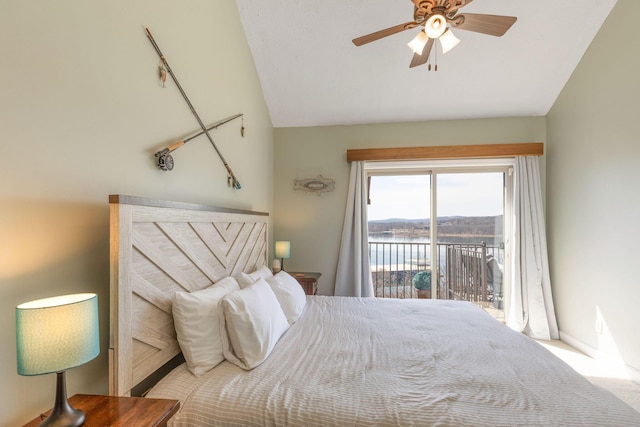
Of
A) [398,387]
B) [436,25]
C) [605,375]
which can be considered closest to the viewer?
[398,387]

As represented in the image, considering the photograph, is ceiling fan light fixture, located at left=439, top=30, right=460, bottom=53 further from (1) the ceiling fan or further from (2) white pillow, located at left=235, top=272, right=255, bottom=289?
(2) white pillow, located at left=235, top=272, right=255, bottom=289

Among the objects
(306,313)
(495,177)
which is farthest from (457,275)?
(306,313)

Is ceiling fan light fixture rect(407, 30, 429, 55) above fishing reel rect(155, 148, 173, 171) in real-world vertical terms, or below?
above

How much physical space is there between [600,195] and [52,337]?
3.78 m

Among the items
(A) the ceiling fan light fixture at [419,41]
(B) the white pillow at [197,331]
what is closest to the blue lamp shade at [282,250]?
(B) the white pillow at [197,331]

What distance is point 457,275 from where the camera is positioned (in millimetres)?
3648

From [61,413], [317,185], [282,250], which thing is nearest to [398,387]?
[61,413]

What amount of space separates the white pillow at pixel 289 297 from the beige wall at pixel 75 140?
89 centimetres

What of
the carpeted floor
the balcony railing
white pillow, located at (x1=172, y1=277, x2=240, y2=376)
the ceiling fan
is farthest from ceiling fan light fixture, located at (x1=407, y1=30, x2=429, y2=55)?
the carpeted floor

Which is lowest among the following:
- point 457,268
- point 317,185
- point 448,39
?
point 457,268

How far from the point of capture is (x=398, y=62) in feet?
9.34

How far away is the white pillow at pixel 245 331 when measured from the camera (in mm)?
1386

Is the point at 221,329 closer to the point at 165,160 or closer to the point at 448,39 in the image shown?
the point at 165,160

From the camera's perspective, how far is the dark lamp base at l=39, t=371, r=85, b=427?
31.3 inches
